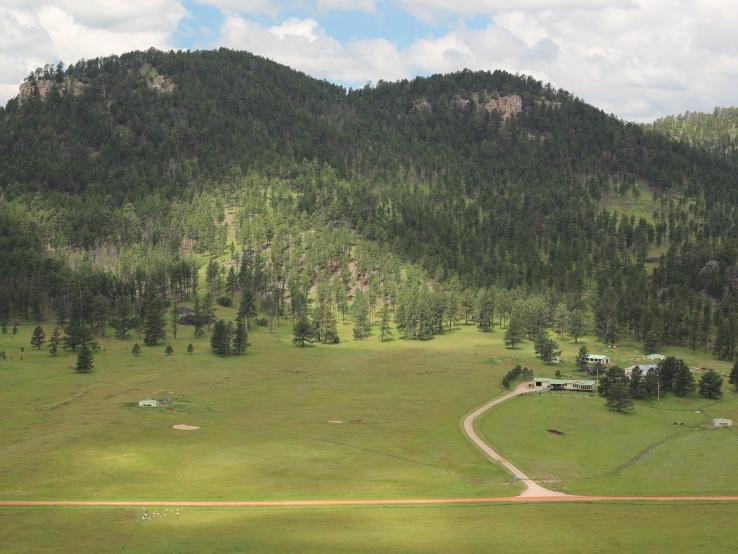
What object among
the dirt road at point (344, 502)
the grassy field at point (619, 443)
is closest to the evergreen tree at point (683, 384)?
the grassy field at point (619, 443)


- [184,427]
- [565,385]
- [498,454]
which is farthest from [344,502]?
[565,385]

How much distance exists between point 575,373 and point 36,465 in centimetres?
13137

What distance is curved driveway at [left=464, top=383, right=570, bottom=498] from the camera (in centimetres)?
10362

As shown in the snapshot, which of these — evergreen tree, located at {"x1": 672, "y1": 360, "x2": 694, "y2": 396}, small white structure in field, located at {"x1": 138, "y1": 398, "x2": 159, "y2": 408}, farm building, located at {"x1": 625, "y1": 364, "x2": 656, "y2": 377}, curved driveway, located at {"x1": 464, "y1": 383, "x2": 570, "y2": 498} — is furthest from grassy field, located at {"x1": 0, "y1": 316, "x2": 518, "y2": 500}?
evergreen tree, located at {"x1": 672, "y1": 360, "x2": 694, "y2": 396}

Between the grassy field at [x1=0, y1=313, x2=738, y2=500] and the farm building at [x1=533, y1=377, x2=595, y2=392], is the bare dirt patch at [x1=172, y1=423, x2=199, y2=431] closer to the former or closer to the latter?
the grassy field at [x1=0, y1=313, x2=738, y2=500]

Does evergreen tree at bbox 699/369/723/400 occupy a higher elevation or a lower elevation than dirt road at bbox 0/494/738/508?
higher

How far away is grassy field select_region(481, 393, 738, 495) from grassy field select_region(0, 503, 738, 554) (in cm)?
1310

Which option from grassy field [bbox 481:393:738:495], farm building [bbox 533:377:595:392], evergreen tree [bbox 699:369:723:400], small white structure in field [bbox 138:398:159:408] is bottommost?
small white structure in field [bbox 138:398:159:408]

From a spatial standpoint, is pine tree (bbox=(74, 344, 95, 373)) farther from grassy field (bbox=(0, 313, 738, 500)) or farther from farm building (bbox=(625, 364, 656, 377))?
farm building (bbox=(625, 364, 656, 377))

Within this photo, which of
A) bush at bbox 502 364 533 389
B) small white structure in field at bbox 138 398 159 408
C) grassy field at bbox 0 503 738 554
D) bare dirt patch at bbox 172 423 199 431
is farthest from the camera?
bush at bbox 502 364 533 389

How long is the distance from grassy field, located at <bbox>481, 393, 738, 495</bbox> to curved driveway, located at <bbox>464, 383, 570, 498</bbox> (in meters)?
2.08

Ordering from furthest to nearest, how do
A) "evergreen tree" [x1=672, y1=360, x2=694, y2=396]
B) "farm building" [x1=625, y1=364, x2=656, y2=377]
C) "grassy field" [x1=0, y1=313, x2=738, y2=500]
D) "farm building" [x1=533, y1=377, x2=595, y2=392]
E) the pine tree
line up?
the pine tree → "farm building" [x1=625, y1=364, x2=656, y2=377] → "farm building" [x1=533, y1=377, x2=595, y2=392] → "evergreen tree" [x1=672, y1=360, x2=694, y2=396] → "grassy field" [x1=0, y1=313, x2=738, y2=500]

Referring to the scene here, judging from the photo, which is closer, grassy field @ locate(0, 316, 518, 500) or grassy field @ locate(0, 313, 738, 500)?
grassy field @ locate(0, 316, 518, 500)

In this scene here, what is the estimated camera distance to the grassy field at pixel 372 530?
79.9m
